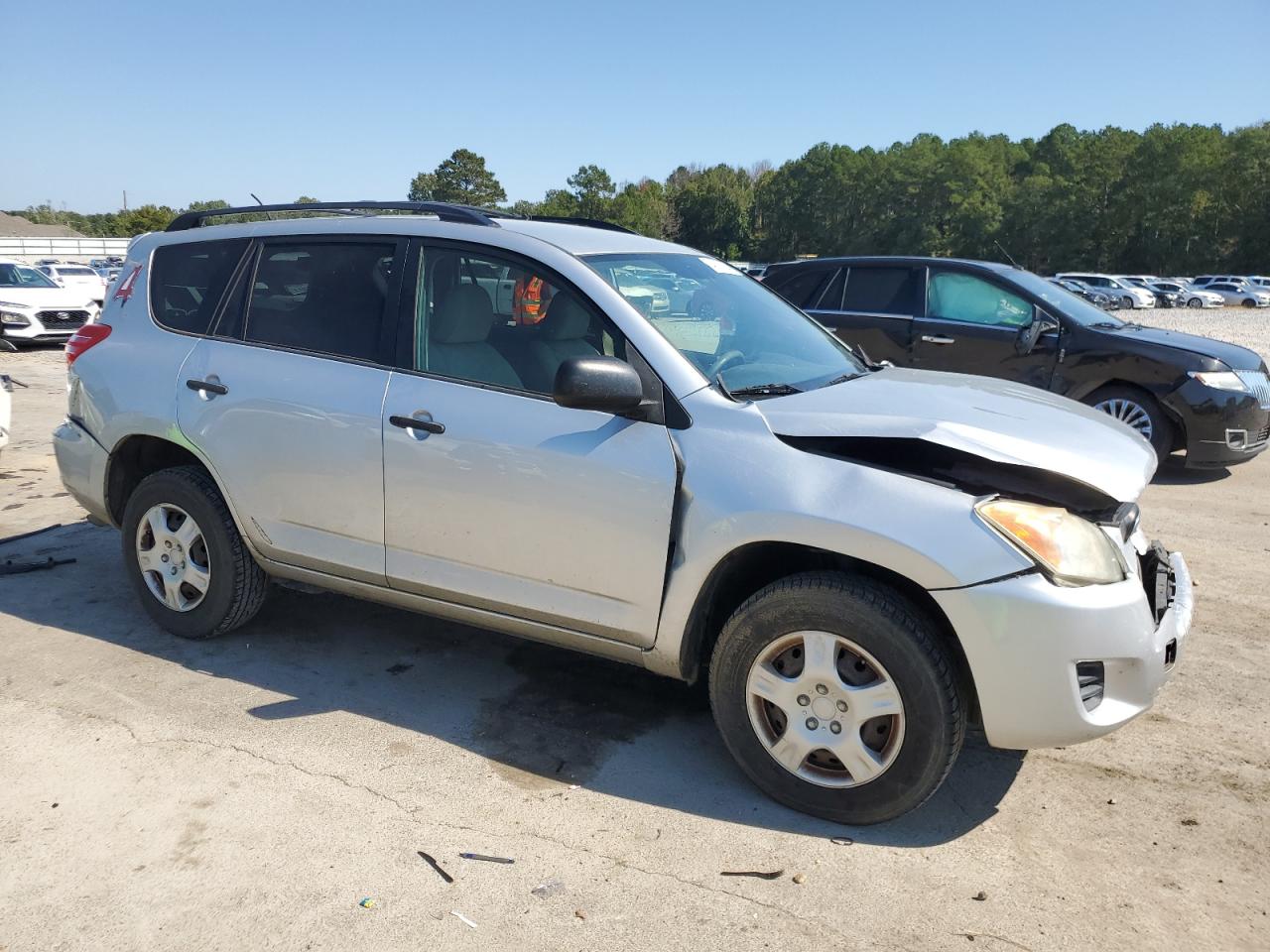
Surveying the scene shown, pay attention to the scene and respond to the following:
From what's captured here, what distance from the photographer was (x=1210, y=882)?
276cm

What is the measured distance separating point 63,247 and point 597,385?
74.4 m

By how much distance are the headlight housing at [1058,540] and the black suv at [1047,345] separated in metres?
5.10

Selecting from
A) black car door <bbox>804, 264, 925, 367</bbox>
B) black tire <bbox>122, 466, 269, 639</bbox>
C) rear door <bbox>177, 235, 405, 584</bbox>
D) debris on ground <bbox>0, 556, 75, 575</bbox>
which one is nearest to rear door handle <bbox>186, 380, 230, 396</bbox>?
rear door <bbox>177, 235, 405, 584</bbox>

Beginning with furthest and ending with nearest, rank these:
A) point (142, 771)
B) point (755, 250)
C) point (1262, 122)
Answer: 1. point (755, 250)
2. point (1262, 122)
3. point (142, 771)

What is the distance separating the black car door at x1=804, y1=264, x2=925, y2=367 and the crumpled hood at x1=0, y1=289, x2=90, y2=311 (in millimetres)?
14043

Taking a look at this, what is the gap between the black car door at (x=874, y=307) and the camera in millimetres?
8570

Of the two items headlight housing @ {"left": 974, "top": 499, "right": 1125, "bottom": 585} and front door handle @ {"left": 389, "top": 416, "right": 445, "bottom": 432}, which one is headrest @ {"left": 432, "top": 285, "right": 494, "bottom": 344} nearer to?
front door handle @ {"left": 389, "top": 416, "right": 445, "bottom": 432}

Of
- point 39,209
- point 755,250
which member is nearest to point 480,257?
point 755,250

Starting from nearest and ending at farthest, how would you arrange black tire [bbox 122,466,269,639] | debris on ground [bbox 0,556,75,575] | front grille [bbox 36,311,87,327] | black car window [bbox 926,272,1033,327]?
black tire [bbox 122,466,269,639], debris on ground [bbox 0,556,75,575], black car window [bbox 926,272,1033,327], front grille [bbox 36,311,87,327]

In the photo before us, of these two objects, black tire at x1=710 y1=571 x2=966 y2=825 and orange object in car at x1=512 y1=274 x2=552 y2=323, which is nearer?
black tire at x1=710 y1=571 x2=966 y2=825

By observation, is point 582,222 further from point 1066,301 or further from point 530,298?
point 1066,301

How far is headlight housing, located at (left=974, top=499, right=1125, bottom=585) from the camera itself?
2744 mm

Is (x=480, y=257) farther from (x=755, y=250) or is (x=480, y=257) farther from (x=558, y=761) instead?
(x=755, y=250)

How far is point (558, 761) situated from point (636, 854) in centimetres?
61
